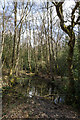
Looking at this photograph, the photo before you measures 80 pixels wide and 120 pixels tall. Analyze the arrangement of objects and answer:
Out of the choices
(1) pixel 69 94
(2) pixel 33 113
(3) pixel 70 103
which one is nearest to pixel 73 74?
(1) pixel 69 94

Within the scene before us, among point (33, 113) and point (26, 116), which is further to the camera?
point (33, 113)

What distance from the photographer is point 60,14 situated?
5.54 meters

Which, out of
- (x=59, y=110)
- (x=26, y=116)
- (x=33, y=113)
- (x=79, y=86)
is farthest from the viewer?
(x=79, y=86)

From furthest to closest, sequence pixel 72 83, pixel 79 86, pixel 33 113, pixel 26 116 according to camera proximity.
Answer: pixel 72 83 < pixel 79 86 < pixel 33 113 < pixel 26 116

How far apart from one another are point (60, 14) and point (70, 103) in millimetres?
4507

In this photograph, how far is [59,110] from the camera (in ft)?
14.6

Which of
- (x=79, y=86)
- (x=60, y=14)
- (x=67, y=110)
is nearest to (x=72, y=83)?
(x=79, y=86)

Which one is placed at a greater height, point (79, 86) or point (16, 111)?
point (79, 86)

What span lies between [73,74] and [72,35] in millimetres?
2032

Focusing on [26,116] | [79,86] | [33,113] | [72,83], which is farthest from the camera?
[72,83]

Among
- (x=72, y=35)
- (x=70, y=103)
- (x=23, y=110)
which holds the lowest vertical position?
(x=70, y=103)

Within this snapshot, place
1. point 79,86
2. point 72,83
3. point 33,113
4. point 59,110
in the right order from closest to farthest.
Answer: point 33,113, point 59,110, point 79,86, point 72,83

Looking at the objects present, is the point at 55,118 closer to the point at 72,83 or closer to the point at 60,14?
the point at 72,83

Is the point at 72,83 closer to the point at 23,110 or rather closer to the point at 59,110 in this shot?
the point at 59,110
